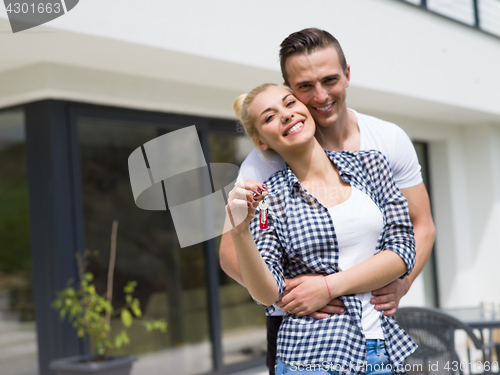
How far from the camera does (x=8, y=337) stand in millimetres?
4973

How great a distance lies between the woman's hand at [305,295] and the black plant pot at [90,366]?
219 cm

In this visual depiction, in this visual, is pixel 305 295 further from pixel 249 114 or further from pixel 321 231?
pixel 249 114

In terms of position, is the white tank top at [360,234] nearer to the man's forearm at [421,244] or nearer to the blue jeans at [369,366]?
the blue jeans at [369,366]

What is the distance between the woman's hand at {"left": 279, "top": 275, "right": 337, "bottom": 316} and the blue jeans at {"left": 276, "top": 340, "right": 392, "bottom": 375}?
13 centimetres

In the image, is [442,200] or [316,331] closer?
[316,331]

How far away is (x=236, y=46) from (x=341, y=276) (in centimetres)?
267

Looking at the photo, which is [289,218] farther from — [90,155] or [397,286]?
→ [90,155]

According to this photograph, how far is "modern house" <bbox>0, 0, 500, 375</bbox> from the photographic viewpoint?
359cm

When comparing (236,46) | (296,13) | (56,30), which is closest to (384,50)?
(296,13)

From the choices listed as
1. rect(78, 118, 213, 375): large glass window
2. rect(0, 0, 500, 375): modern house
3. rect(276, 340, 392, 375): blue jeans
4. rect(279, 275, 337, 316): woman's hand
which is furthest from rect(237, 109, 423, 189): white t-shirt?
rect(78, 118, 213, 375): large glass window

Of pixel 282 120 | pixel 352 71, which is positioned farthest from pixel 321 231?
pixel 352 71

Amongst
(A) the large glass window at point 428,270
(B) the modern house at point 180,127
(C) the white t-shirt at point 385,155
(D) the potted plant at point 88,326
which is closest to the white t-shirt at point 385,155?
(C) the white t-shirt at point 385,155

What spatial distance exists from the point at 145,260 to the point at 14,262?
4.83 ft

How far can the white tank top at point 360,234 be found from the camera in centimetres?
145
